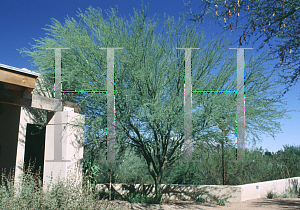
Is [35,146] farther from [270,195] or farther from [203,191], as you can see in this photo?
[270,195]

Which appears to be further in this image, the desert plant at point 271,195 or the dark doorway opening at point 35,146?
the desert plant at point 271,195

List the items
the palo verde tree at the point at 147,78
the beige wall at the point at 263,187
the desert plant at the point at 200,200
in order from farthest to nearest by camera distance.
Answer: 1. the beige wall at the point at 263,187
2. the desert plant at the point at 200,200
3. the palo verde tree at the point at 147,78

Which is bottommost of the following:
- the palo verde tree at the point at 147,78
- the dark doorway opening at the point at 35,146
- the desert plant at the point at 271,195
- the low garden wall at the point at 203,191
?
the desert plant at the point at 271,195

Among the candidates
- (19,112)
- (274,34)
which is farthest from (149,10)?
(19,112)

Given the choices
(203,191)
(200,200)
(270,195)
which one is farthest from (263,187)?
(200,200)

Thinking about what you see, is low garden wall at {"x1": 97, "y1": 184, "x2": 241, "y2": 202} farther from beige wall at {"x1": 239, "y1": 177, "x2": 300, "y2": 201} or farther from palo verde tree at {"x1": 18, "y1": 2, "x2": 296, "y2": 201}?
palo verde tree at {"x1": 18, "y1": 2, "x2": 296, "y2": 201}

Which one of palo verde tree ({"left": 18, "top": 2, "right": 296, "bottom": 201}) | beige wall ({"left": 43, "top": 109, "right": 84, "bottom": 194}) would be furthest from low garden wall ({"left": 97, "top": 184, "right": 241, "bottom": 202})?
beige wall ({"left": 43, "top": 109, "right": 84, "bottom": 194})

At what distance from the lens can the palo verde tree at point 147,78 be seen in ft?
27.5

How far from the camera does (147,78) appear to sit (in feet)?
28.2

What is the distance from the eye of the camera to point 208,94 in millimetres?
8867

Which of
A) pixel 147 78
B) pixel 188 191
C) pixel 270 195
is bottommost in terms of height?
pixel 270 195

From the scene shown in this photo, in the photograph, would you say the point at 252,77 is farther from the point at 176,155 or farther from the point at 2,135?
the point at 2,135

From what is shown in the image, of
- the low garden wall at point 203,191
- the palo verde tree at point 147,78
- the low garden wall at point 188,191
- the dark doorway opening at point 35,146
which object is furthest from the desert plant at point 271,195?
the dark doorway opening at point 35,146

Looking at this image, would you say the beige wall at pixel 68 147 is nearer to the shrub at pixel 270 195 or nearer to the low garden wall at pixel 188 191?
the low garden wall at pixel 188 191
